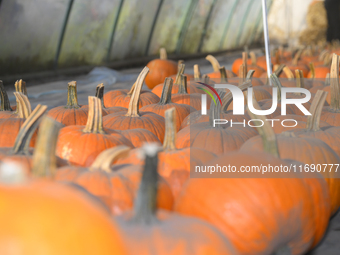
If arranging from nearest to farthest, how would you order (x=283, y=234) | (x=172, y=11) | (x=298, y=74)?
(x=283, y=234) → (x=298, y=74) → (x=172, y=11)

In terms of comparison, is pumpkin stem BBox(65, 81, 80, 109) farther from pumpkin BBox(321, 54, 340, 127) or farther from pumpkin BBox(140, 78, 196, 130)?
pumpkin BBox(321, 54, 340, 127)

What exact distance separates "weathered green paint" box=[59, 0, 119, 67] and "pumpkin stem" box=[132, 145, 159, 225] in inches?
227

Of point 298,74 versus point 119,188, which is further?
point 298,74

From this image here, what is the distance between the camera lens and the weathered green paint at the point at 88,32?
6297 millimetres

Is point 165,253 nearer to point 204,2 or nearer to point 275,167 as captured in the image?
point 275,167

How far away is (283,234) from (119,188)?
50 centimetres

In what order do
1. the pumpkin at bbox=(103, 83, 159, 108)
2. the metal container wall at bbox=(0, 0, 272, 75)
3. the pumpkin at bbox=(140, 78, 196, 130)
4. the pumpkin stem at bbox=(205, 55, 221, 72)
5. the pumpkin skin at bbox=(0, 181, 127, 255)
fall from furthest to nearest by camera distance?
1. the metal container wall at bbox=(0, 0, 272, 75)
2. the pumpkin stem at bbox=(205, 55, 221, 72)
3. the pumpkin at bbox=(103, 83, 159, 108)
4. the pumpkin at bbox=(140, 78, 196, 130)
5. the pumpkin skin at bbox=(0, 181, 127, 255)

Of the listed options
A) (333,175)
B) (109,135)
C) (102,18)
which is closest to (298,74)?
(333,175)

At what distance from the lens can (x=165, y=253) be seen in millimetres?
835

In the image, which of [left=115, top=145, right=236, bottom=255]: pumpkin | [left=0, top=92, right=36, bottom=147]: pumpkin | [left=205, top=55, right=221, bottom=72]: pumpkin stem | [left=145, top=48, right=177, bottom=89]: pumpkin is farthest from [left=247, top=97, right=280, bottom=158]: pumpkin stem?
[left=145, top=48, right=177, bottom=89]: pumpkin

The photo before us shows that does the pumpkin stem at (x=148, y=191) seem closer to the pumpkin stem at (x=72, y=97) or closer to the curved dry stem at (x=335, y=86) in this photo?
the pumpkin stem at (x=72, y=97)

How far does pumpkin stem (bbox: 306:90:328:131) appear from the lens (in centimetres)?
172

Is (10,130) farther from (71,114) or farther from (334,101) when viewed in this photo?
(334,101)

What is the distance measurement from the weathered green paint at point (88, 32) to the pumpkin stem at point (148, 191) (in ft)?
18.9
